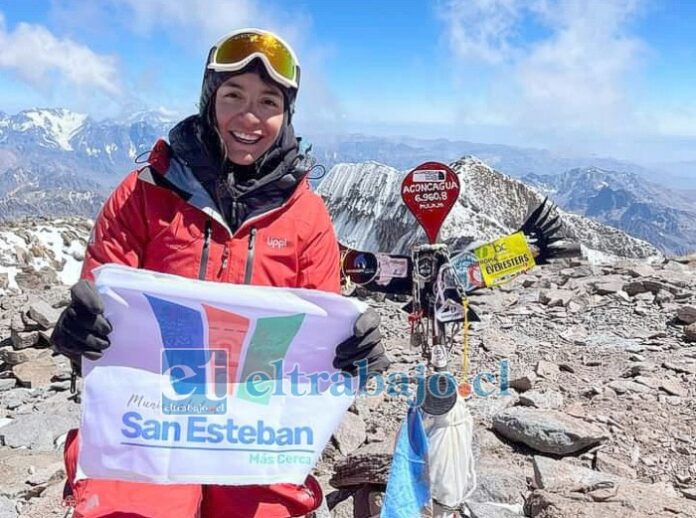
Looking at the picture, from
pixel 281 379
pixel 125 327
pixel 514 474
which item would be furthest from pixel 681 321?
pixel 125 327

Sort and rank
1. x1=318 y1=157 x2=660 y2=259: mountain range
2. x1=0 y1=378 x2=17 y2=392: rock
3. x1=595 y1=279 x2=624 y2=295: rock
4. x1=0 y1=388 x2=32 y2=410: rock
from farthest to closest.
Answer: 1. x1=595 y1=279 x2=624 y2=295: rock
2. x1=0 y1=378 x2=17 y2=392: rock
3. x1=0 y1=388 x2=32 y2=410: rock
4. x1=318 y1=157 x2=660 y2=259: mountain range

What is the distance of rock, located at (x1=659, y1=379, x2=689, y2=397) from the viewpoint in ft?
19.1

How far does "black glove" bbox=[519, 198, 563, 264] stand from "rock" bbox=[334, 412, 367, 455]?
2.78 meters

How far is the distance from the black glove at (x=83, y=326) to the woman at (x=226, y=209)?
5cm

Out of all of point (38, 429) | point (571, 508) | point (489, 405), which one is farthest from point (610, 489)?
point (38, 429)

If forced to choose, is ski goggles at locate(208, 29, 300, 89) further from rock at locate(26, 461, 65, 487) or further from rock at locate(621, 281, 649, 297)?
rock at locate(621, 281, 649, 297)

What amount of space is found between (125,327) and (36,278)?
1842cm

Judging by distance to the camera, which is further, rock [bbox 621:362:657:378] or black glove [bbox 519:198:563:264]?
rock [bbox 621:362:657:378]

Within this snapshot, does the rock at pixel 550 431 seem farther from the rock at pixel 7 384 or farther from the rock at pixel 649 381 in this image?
the rock at pixel 7 384

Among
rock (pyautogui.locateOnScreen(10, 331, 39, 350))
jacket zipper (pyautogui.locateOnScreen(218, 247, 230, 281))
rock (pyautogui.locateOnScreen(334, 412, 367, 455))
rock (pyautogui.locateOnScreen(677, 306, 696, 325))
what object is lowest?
rock (pyautogui.locateOnScreen(10, 331, 39, 350))

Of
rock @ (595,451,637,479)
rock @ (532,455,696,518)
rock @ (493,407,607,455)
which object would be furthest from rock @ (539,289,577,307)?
rock @ (532,455,696,518)

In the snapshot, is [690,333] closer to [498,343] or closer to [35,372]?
[498,343]

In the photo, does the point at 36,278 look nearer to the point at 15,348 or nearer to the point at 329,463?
the point at 15,348

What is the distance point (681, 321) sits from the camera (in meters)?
8.00
